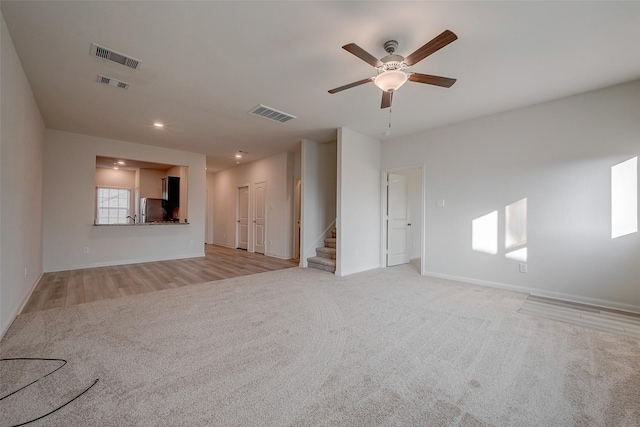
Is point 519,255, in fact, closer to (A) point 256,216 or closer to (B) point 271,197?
(B) point 271,197

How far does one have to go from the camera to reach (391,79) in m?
2.39

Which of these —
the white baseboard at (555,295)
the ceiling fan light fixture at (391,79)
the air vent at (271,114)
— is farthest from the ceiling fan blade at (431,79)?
the white baseboard at (555,295)

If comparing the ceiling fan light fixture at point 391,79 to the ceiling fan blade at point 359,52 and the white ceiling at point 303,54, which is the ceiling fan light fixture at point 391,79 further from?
the white ceiling at point 303,54

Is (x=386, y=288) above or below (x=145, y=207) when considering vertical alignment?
below

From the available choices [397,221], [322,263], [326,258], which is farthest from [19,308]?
[397,221]

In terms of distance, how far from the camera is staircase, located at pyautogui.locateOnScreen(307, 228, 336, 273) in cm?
524

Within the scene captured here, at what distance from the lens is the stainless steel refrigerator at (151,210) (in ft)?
25.4

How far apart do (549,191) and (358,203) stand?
296 cm

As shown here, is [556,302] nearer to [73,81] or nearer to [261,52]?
[261,52]

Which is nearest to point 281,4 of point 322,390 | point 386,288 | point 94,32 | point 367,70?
point 367,70

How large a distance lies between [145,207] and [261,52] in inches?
279

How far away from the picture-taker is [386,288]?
404 cm

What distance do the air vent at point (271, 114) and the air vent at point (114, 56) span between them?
61.2 inches

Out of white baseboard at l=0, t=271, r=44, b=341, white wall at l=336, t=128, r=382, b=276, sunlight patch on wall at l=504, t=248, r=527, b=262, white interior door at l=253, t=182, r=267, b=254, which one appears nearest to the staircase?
white wall at l=336, t=128, r=382, b=276
